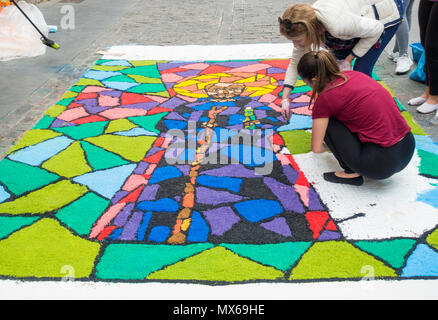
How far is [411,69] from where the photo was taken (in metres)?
4.43

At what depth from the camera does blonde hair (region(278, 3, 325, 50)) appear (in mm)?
2404

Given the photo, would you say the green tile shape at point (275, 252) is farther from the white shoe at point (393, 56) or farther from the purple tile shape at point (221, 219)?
the white shoe at point (393, 56)

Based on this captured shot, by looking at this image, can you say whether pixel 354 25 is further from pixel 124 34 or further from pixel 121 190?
pixel 124 34

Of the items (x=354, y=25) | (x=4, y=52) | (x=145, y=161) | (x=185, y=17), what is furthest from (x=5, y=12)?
(x=354, y=25)

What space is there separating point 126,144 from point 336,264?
196 centimetres

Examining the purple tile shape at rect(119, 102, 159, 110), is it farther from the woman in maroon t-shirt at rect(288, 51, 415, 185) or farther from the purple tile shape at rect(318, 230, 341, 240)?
the purple tile shape at rect(318, 230, 341, 240)

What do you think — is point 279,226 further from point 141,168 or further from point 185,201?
point 141,168

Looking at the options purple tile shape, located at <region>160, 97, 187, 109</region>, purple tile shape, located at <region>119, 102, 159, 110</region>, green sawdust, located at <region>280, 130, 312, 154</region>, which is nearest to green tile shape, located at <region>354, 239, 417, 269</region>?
green sawdust, located at <region>280, 130, 312, 154</region>

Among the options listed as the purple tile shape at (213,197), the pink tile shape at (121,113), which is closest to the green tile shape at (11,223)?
the purple tile shape at (213,197)

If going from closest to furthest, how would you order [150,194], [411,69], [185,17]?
[150,194]
[411,69]
[185,17]

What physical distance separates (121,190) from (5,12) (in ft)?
12.7

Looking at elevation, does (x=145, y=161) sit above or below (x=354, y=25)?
below

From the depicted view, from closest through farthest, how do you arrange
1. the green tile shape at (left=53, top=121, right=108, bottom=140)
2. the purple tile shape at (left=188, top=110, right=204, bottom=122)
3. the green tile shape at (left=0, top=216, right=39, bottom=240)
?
the green tile shape at (left=0, top=216, right=39, bottom=240)
the green tile shape at (left=53, top=121, right=108, bottom=140)
the purple tile shape at (left=188, top=110, right=204, bottom=122)

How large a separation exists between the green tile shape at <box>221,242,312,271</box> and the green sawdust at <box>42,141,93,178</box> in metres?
1.35
